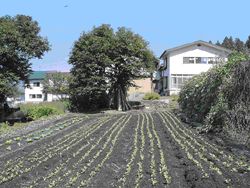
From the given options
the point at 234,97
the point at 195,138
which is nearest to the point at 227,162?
the point at 195,138

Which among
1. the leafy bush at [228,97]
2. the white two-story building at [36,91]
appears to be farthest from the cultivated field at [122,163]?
the white two-story building at [36,91]

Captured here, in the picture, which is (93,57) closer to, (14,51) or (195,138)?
(14,51)

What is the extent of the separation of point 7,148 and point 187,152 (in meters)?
5.22

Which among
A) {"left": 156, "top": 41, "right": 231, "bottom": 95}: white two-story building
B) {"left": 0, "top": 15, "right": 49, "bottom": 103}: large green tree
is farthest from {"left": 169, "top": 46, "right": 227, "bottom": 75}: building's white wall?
{"left": 0, "top": 15, "right": 49, "bottom": 103}: large green tree

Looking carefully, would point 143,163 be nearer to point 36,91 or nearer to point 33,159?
point 33,159

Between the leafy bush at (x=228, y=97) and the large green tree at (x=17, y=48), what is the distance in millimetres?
14687

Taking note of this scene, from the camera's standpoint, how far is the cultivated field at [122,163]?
8.04 m

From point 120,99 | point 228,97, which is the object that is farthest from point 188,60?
point 228,97

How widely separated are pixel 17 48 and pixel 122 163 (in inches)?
841

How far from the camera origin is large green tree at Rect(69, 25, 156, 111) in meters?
34.7

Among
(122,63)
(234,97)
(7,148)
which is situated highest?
(122,63)

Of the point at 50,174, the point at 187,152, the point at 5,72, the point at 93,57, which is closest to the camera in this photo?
the point at 50,174

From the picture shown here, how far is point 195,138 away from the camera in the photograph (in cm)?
1414

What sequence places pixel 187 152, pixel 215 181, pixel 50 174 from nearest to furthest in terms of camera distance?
pixel 215 181, pixel 50 174, pixel 187 152
